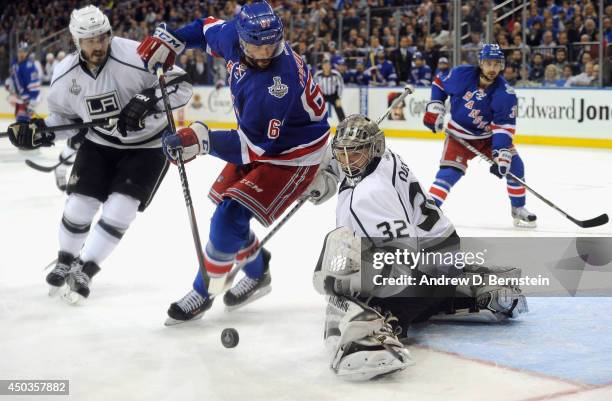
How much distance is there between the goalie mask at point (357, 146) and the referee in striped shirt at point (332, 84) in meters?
8.86

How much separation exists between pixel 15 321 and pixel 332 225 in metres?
2.40

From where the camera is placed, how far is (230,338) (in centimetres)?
285

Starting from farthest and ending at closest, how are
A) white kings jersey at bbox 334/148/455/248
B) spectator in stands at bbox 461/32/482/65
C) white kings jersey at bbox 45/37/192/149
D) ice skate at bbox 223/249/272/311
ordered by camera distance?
spectator in stands at bbox 461/32/482/65 < white kings jersey at bbox 45/37/192/149 < ice skate at bbox 223/249/272/311 < white kings jersey at bbox 334/148/455/248

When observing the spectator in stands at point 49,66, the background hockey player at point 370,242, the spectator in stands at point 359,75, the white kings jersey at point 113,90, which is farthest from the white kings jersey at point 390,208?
the spectator in stands at point 49,66

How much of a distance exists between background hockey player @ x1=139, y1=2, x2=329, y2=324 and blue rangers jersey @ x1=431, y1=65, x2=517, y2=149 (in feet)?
7.68

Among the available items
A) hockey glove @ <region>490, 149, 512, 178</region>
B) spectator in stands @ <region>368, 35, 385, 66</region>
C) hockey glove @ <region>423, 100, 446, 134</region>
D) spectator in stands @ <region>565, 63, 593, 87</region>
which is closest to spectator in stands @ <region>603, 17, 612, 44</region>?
spectator in stands @ <region>565, 63, 593, 87</region>

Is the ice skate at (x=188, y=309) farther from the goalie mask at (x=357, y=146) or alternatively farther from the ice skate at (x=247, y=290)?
the goalie mask at (x=357, y=146)

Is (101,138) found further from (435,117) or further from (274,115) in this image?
(435,117)

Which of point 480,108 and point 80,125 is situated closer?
point 80,125

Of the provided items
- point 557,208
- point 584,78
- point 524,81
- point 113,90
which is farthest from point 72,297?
point 524,81

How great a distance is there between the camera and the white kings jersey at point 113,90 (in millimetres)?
3666

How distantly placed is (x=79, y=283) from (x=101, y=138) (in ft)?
1.99

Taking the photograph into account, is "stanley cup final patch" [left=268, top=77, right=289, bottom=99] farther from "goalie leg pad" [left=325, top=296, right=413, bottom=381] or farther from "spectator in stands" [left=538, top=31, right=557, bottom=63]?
"spectator in stands" [left=538, top=31, right=557, bottom=63]

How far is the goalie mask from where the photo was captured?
8.91ft
